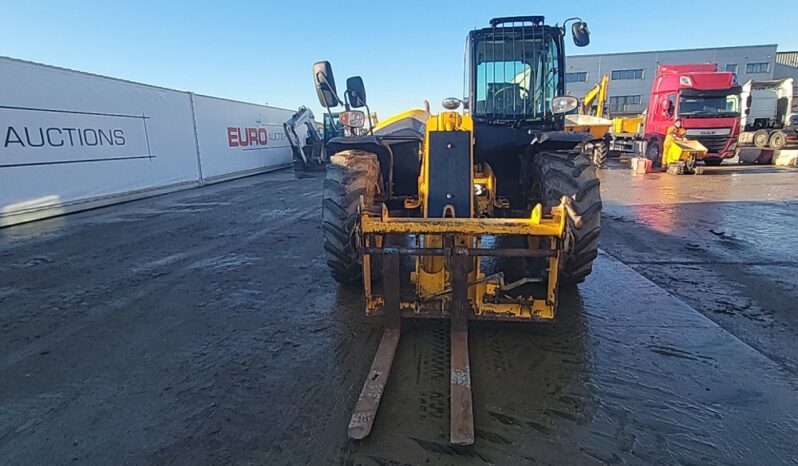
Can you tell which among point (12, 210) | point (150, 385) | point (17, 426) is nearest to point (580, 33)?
point (150, 385)

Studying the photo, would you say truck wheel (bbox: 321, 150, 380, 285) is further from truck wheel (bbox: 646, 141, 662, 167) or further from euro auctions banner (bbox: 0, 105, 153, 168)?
truck wheel (bbox: 646, 141, 662, 167)

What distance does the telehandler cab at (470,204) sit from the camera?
2.78 metres

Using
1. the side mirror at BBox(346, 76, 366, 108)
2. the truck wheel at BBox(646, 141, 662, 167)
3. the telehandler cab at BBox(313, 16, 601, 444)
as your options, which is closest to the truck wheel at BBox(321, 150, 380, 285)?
the telehandler cab at BBox(313, 16, 601, 444)

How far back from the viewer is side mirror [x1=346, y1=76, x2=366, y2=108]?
383cm

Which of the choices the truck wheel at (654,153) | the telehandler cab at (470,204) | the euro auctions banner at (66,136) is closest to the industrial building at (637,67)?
the truck wheel at (654,153)

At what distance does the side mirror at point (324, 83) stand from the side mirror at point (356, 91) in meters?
0.30

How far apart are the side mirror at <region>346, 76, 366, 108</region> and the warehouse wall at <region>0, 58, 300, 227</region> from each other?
8252mm

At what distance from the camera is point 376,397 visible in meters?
2.37

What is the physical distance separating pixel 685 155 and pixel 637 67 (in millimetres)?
36322

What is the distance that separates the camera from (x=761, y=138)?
18422mm

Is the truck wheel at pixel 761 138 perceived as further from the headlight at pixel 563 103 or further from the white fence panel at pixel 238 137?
the white fence panel at pixel 238 137

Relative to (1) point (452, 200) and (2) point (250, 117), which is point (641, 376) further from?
(2) point (250, 117)

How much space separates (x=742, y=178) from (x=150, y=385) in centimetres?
1546

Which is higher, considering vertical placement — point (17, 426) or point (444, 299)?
point (444, 299)
